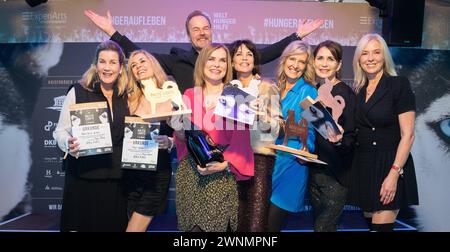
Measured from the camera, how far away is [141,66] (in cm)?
324

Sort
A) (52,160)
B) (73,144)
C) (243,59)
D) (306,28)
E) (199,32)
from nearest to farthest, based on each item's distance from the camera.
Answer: (73,144) < (243,59) < (199,32) < (306,28) < (52,160)

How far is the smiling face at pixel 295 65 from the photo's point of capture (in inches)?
128

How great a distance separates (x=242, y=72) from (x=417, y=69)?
2.16 m

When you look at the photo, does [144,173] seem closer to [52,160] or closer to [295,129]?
[295,129]

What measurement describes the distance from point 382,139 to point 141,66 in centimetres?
174

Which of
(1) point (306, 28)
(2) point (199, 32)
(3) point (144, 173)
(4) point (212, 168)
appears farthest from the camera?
(1) point (306, 28)

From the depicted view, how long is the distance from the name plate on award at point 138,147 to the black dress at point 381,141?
1.45 meters

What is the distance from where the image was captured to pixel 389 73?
3318mm

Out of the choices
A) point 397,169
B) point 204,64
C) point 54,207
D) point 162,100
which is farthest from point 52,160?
point 397,169

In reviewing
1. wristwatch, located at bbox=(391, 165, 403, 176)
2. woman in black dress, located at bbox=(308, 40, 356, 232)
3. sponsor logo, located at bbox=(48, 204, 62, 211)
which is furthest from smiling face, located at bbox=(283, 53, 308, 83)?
sponsor logo, located at bbox=(48, 204, 62, 211)

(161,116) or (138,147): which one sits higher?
(161,116)

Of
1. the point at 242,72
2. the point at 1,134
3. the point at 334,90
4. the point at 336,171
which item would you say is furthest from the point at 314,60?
the point at 1,134

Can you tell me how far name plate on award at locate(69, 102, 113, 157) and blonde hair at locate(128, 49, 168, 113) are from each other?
8.0 inches

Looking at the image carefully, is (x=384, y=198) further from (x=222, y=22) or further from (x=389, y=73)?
(x=222, y=22)
